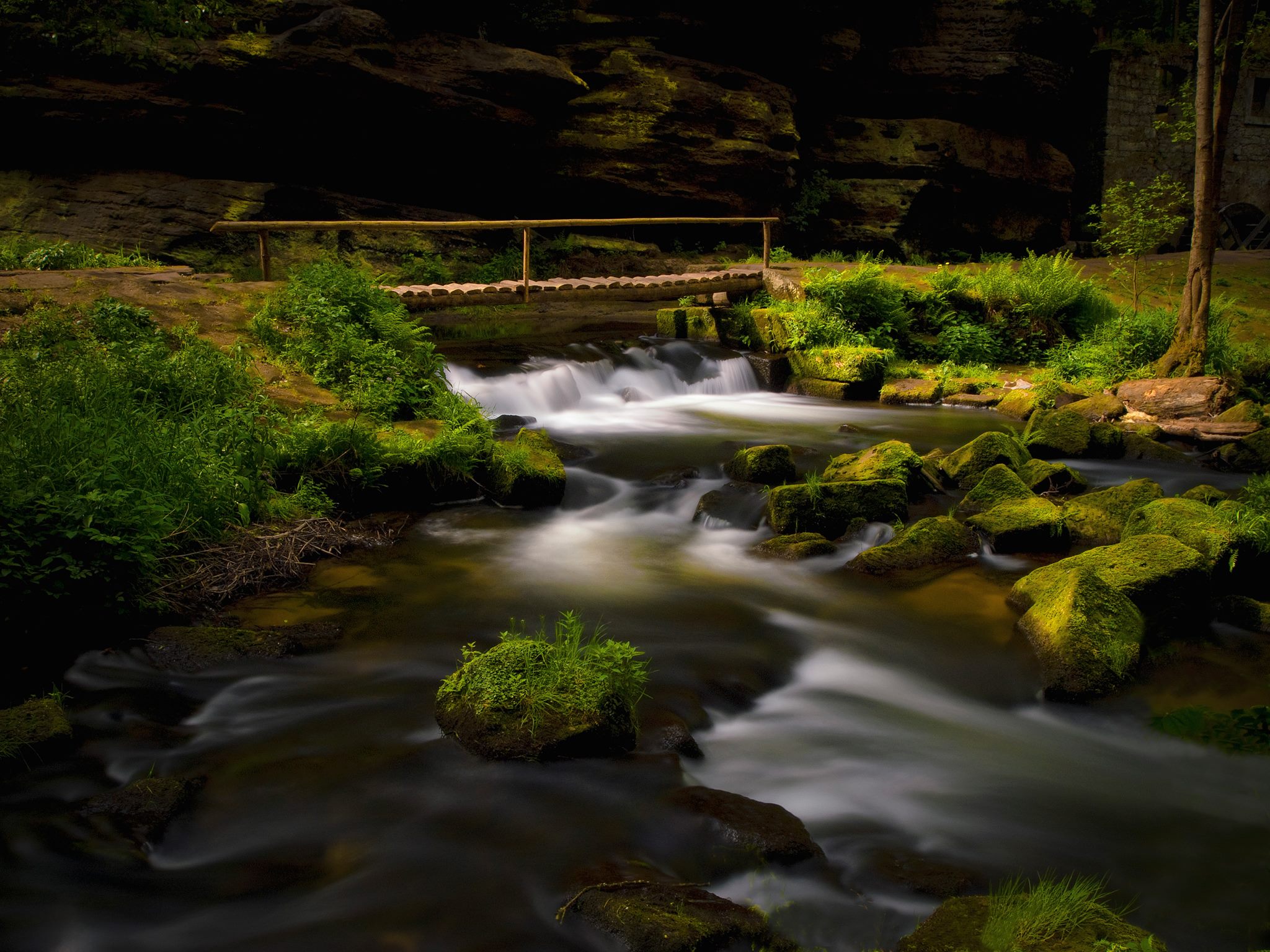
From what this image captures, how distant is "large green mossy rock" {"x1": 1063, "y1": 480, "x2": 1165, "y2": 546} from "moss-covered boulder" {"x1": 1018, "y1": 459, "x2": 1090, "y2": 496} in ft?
2.19

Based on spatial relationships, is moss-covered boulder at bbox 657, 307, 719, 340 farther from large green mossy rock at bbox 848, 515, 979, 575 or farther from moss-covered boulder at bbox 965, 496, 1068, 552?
large green mossy rock at bbox 848, 515, 979, 575

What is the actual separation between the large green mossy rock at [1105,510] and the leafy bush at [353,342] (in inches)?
A: 228

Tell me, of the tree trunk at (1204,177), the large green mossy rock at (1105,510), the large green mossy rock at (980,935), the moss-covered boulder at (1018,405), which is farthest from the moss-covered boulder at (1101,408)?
the large green mossy rock at (980,935)

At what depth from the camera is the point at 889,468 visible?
812 centimetres

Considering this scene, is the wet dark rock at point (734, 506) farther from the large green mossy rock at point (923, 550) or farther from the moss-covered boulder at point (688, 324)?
the moss-covered boulder at point (688, 324)

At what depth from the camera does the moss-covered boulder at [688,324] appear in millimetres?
14789

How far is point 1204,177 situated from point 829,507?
24.1ft

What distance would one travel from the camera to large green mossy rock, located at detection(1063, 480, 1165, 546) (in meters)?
7.33

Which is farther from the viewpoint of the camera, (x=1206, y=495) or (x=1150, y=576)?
(x=1206, y=495)

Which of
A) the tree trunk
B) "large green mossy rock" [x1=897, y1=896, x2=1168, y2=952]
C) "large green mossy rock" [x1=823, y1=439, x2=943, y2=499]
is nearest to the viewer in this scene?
"large green mossy rock" [x1=897, y1=896, x2=1168, y2=952]

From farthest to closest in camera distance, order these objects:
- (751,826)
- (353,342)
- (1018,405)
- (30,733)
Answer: (1018,405), (353,342), (30,733), (751,826)

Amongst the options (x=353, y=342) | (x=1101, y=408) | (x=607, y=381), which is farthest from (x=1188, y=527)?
(x=607, y=381)

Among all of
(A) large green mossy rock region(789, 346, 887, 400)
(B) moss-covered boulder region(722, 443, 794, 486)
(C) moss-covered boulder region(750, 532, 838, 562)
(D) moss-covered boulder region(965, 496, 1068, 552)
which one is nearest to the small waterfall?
(A) large green mossy rock region(789, 346, 887, 400)

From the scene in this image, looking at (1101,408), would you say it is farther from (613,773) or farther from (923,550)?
(613,773)
